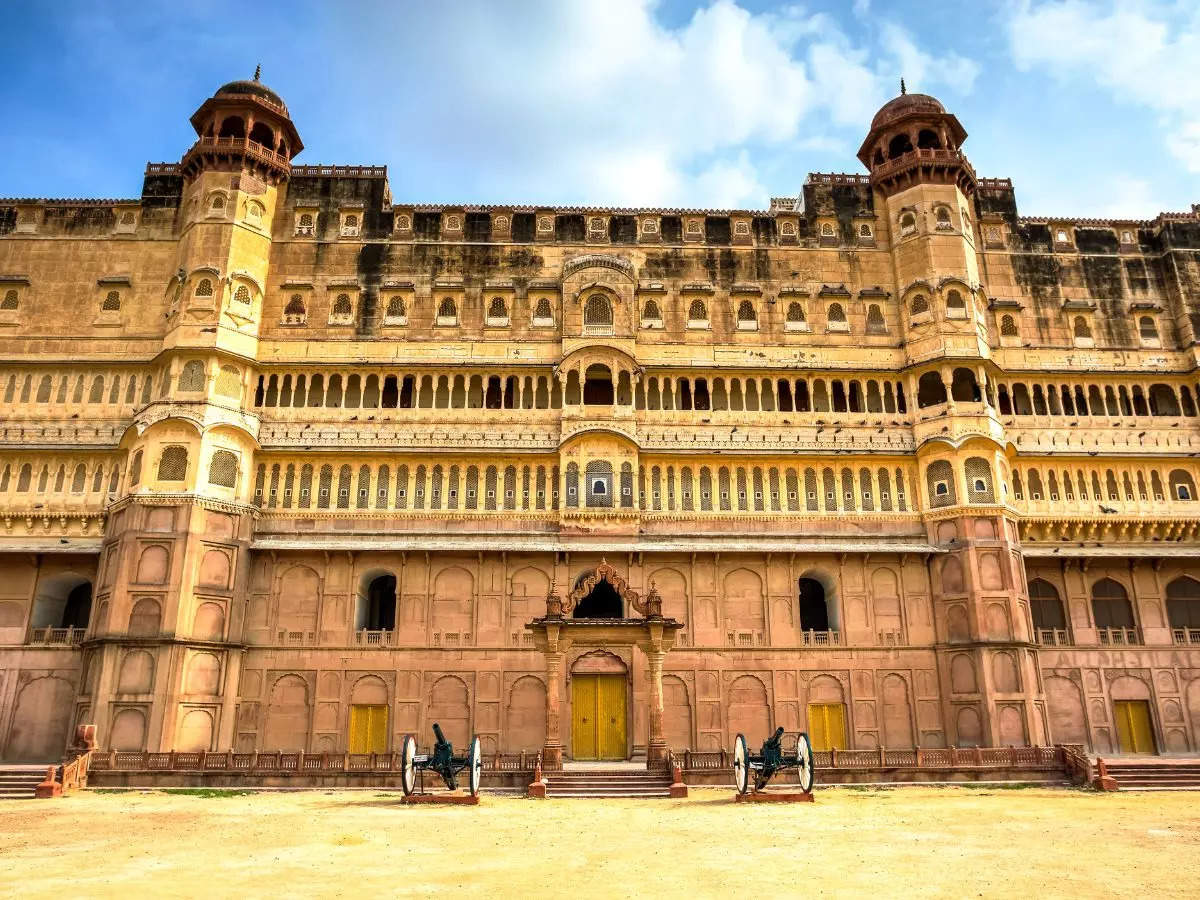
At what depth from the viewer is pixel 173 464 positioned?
29484mm

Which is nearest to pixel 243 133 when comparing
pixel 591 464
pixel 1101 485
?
pixel 591 464

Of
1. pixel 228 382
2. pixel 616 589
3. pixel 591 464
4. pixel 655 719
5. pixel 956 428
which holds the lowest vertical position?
pixel 655 719

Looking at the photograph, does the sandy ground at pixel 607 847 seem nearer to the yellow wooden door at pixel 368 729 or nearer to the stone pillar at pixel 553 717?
the stone pillar at pixel 553 717

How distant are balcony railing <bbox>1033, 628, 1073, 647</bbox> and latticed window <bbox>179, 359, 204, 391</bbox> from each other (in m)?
30.6

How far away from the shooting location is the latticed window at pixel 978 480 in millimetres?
30578

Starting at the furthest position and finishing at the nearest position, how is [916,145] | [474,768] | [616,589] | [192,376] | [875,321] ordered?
[916,145] → [875,321] → [192,376] → [616,589] → [474,768]

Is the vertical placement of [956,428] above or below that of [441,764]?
above

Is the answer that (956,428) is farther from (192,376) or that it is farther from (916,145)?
(192,376)

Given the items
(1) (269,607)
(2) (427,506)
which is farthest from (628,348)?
(1) (269,607)

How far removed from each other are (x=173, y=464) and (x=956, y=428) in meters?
27.0

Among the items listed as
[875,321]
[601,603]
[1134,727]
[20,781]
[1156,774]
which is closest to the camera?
[20,781]

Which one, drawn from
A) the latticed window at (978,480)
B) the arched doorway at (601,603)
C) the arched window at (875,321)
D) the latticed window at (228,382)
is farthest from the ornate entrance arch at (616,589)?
the arched window at (875,321)

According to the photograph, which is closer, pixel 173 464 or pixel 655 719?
pixel 655 719

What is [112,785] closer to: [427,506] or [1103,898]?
[427,506]
